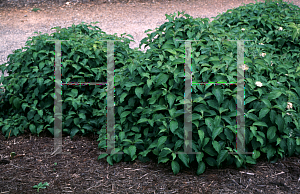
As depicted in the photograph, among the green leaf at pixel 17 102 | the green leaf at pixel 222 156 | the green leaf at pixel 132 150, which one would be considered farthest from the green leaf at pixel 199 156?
the green leaf at pixel 17 102

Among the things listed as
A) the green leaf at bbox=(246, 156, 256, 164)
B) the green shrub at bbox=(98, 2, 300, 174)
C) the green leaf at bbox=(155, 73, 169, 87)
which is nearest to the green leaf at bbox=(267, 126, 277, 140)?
the green shrub at bbox=(98, 2, 300, 174)

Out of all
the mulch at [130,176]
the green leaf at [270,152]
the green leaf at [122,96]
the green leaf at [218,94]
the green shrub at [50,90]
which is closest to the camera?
the mulch at [130,176]

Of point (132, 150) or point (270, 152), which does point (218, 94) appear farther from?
point (132, 150)

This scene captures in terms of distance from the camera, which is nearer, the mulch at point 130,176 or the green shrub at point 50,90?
the mulch at point 130,176

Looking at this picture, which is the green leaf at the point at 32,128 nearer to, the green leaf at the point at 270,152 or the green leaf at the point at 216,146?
the green leaf at the point at 216,146

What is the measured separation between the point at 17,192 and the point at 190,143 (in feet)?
4.98

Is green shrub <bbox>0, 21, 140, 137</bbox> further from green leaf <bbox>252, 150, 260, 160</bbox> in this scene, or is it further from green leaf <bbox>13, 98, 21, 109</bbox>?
green leaf <bbox>252, 150, 260, 160</bbox>

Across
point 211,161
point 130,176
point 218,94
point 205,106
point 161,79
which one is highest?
point 161,79

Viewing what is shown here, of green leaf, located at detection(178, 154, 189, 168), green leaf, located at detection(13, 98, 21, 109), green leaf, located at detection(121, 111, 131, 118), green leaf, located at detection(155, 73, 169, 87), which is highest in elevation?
green leaf, located at detection(155, 73, 169, 87)

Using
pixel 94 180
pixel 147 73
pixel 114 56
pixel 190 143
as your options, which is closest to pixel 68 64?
Result: pixel 114 56

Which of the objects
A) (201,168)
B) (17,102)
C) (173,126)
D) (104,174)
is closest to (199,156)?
(201,168)

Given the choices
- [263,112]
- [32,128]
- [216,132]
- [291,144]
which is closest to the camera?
[216,132]

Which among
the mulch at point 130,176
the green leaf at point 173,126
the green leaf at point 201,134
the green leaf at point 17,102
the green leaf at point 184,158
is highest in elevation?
the green leaf at point 17,102

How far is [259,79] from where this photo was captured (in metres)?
2.73
